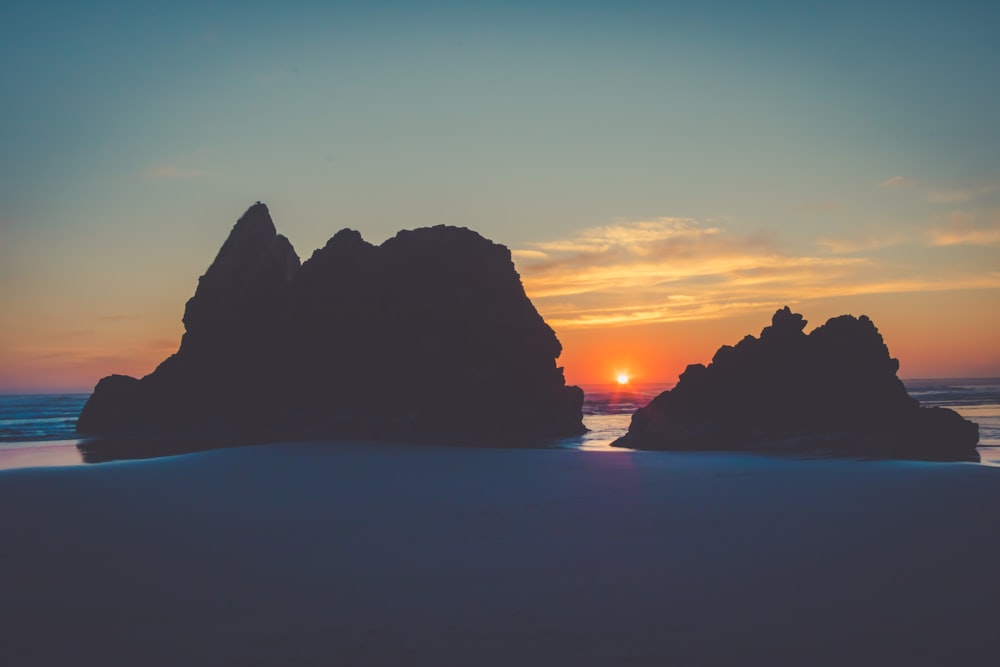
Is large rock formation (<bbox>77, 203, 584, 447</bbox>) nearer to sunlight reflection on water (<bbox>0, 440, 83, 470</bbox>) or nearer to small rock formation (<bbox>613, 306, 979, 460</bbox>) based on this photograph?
sunlight reflection on water (<bbox>0, 440, 83, 470</bbox>)

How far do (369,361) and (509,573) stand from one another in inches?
1370

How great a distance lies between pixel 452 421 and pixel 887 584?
32.4m

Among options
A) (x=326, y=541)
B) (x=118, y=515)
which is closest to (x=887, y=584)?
(x=326, y=541)

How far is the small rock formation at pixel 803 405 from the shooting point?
80.2 feet

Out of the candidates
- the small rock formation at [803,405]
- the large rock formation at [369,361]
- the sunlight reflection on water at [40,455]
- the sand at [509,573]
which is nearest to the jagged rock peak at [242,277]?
Result: the large rock formation at [369,361]

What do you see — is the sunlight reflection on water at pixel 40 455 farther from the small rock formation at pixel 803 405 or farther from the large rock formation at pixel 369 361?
the small rock formation at pixel 803 405

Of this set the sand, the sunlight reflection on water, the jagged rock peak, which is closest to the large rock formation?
the jagged rock peak

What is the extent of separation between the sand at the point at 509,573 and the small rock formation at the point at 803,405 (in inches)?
382

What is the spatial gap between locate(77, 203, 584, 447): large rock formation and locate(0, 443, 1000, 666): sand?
24605 millimetres

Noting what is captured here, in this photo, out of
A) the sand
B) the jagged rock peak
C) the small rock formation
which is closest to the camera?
the sand

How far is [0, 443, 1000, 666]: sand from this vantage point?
5.97 meters

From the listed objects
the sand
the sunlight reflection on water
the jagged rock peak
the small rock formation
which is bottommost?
the sunlight reflection on water

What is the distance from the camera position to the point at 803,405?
1030 inches

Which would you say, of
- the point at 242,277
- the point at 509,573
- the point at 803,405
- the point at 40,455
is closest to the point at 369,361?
the point at 242,277
